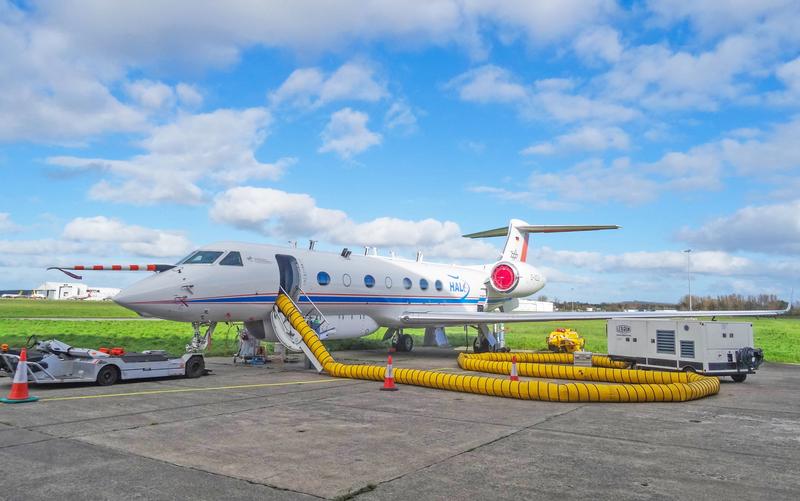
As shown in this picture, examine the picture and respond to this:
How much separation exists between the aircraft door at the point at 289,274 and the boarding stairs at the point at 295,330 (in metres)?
0.12

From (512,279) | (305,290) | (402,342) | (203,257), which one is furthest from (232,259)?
(512,279)

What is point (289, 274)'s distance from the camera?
1634cm

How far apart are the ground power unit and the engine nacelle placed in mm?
10993

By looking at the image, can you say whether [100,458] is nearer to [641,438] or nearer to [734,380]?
[641,438]

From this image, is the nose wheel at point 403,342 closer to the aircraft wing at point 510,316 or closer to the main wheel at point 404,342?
the main wheel at point 404,342

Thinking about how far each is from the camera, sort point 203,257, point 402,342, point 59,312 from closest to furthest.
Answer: point 203,257 → point 402,342 → point 59,312

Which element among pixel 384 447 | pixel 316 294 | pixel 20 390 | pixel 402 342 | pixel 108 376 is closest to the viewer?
pixel 384 447

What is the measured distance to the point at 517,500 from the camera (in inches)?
180

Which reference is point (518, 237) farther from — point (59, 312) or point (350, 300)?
point (59, 312)

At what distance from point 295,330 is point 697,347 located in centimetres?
1007

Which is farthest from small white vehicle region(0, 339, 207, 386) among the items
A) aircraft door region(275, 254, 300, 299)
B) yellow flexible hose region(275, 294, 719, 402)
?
aircraft door region(275, 254, 300, 299)

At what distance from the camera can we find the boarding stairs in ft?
48.3

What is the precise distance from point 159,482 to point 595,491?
3834 mm

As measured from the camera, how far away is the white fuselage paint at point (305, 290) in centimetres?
1355
